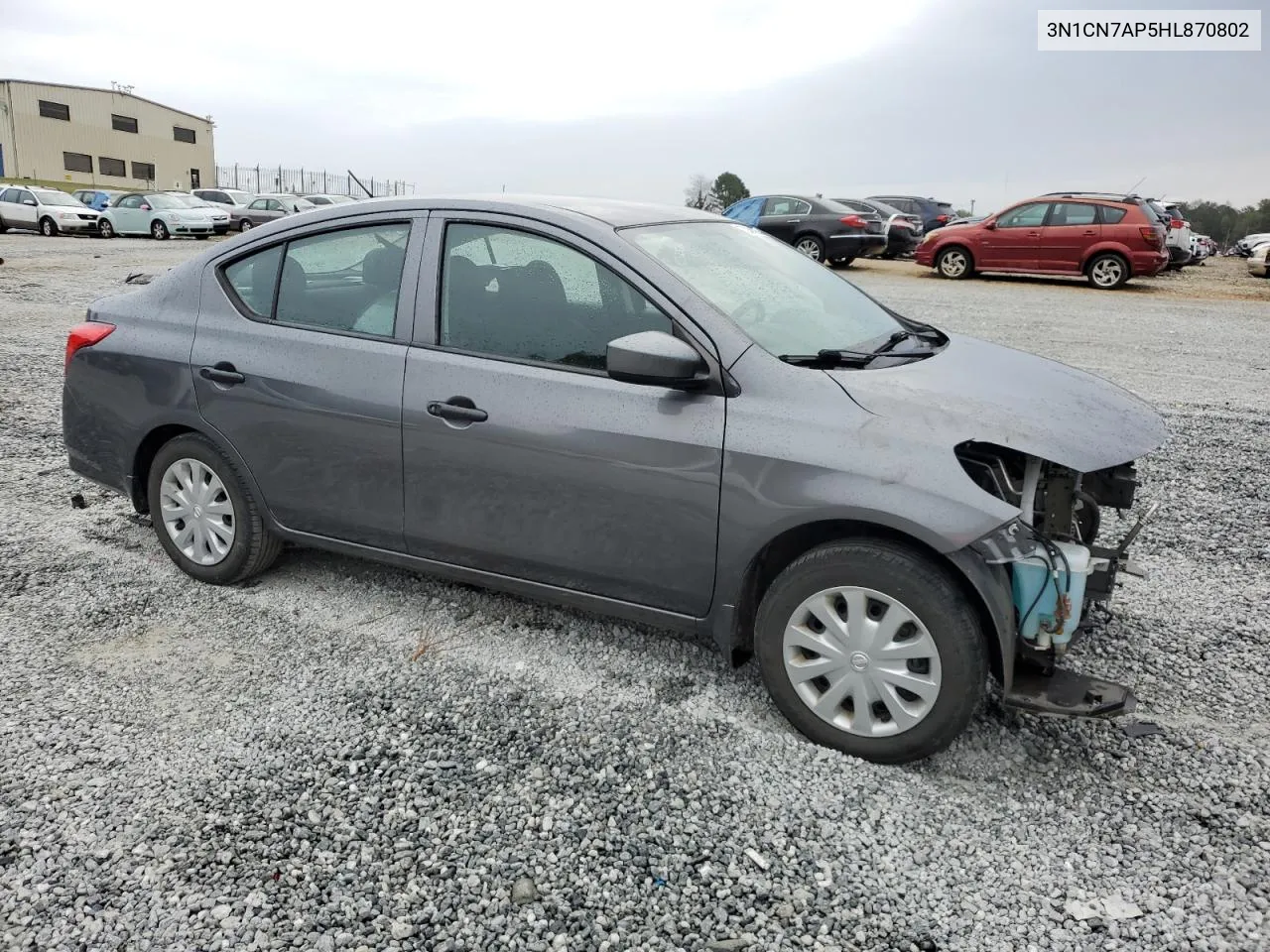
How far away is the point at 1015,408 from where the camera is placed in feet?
10.0

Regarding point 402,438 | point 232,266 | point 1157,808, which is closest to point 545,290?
point 402,438

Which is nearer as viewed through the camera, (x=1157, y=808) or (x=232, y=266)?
(x=1157, y=808)

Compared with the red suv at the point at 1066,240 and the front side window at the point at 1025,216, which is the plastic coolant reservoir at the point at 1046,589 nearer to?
the red suv at the point at 1066,240

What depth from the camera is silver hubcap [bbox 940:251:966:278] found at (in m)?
19.8

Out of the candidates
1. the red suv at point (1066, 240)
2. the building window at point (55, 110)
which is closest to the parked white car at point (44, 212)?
the red suv at point (1066, 240)

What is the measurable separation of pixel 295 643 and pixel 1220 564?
4.21 meters

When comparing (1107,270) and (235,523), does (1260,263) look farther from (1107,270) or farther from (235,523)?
(235,523)

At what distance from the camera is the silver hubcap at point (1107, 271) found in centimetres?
1814

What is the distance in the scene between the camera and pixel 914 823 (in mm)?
2764

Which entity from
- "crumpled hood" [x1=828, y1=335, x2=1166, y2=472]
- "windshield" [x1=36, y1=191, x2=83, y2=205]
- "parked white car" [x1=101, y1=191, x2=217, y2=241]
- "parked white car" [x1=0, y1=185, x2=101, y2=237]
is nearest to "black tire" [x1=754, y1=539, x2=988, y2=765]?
"crumpled hood" [x1=828, y1=335, x2=1166, y2=472]

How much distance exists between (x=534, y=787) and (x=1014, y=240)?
1865 centimetres

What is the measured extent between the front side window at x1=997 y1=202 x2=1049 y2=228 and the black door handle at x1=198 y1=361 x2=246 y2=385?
17.8m

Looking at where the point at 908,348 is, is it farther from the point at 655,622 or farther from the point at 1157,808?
the point at 1157,808

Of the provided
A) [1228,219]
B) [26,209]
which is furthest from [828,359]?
[1228,219]
